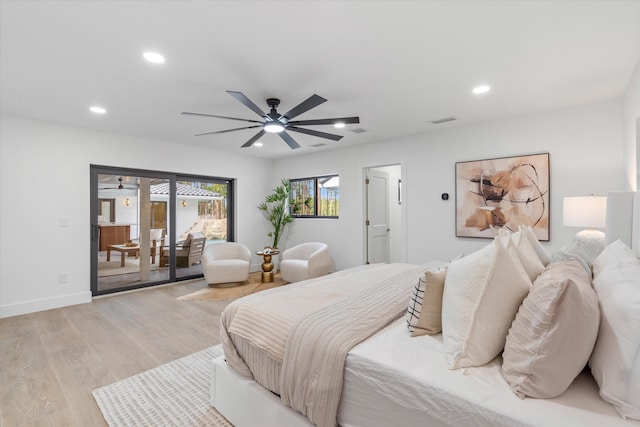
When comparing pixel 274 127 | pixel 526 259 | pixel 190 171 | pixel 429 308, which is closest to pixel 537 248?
pixel 526 259

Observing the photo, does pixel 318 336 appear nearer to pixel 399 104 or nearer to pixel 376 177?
pixel 399 104

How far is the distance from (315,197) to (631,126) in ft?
15.1

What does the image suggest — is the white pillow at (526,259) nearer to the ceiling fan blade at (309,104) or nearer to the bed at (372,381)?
the bed at (372,381)

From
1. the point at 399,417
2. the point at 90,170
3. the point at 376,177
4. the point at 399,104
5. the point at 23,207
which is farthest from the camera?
the point at 376,177

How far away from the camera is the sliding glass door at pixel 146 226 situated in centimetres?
459

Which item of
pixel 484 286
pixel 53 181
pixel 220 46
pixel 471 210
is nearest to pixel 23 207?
pixel 53 181

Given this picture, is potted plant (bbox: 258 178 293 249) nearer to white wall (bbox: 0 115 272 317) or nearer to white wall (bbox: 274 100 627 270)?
white wall (bbox: 274 100 627 270)

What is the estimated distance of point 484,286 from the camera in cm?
117

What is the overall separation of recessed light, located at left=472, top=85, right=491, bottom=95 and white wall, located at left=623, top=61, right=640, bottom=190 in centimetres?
108

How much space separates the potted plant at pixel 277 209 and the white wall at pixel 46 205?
2.60m

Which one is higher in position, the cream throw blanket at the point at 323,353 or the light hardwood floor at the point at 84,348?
the cream throw blanket at the point at 323,353

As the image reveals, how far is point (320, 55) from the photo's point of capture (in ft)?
7.64

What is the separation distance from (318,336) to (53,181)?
4.63 m

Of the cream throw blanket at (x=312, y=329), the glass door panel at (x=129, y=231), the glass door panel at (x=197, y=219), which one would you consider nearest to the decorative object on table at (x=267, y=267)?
the glass door panel at (x=197, y=219)
